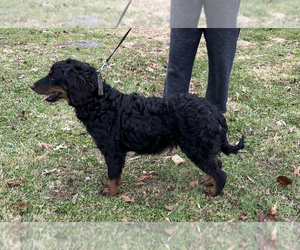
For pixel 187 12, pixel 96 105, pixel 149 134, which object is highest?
pixel 187 12

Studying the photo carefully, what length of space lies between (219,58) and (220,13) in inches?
32.2

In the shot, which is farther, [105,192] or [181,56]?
[181,56]

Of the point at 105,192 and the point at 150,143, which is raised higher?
the point at 150,143

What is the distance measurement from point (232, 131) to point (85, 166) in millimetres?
2325

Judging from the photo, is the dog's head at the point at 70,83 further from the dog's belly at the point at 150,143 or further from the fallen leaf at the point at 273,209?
the fallen leaf at the point at 273,209

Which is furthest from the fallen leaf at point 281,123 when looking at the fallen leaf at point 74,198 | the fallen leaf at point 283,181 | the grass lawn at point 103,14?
the fallen leaf at point 74,198

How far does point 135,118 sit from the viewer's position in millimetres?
2809

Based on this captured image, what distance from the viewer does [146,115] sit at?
2783 mm

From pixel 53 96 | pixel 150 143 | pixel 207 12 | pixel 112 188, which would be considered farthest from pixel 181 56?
pixel 112 188

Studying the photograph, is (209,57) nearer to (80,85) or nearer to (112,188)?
(80,85)

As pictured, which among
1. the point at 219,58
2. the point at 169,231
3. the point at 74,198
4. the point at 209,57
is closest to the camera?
the point at 169,231

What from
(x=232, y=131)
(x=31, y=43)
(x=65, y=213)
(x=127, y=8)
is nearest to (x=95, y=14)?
(x=127, y=8)

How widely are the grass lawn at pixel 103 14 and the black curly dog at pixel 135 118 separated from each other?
2.07 feet

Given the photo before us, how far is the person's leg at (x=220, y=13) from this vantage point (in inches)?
102
